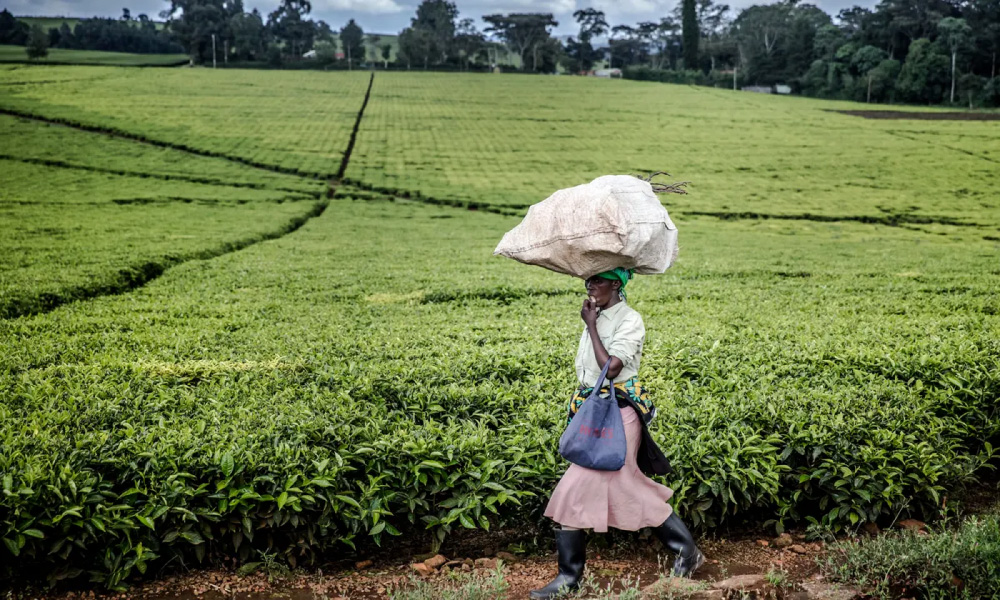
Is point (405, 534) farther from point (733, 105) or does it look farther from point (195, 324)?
point (733, 105)

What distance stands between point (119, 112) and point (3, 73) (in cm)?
2555

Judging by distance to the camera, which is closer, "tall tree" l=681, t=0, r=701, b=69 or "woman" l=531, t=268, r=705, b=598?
"woman" l=531, t=268, r=705, b=598

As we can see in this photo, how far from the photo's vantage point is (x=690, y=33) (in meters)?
98.9

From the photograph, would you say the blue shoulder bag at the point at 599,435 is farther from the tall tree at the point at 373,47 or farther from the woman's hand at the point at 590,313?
the tall tree at the point at 373,47

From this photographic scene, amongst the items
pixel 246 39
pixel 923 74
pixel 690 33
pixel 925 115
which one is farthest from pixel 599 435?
pixel 246 39

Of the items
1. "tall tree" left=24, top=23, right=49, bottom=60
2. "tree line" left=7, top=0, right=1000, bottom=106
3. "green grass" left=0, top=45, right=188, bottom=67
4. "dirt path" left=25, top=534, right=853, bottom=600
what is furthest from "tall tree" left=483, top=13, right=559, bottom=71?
"dirt path" left=25, top=534, right=853, bottom=600

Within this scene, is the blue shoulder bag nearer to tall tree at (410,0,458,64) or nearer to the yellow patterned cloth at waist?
the yellow patterned cloth at waist

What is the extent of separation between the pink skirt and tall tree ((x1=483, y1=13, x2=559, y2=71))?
116 metres

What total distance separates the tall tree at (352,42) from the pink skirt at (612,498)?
110 m

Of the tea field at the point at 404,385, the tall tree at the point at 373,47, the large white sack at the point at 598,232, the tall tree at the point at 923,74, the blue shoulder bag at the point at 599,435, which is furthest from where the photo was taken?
the tall tree at the point at 373,47

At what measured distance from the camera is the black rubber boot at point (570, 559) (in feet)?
14.2

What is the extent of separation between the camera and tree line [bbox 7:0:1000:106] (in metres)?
Answer: 71.8

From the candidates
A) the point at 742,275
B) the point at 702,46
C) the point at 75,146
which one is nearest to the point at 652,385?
the point at 742,275

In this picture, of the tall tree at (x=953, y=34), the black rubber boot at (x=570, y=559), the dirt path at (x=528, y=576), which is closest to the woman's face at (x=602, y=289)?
the black rubber boot at (x=570, y=559)
